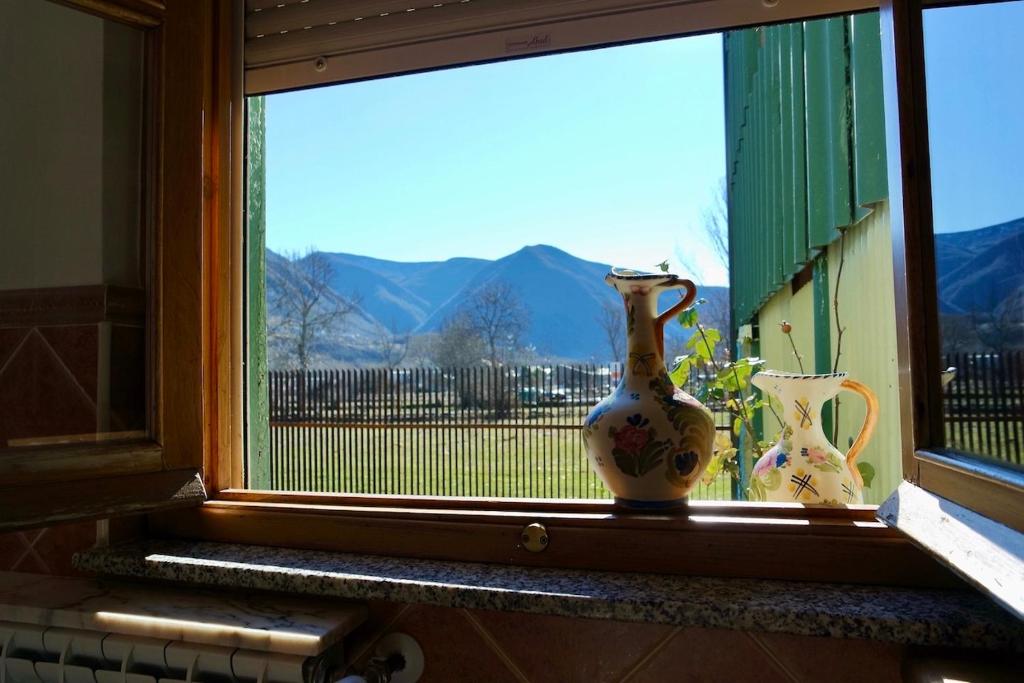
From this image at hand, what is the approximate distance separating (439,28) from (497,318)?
703mm

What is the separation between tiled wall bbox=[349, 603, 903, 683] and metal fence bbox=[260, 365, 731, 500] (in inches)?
17.1

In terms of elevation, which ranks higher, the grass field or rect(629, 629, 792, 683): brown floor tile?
the grass field

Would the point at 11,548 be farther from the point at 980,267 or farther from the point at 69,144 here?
the point at 980,267

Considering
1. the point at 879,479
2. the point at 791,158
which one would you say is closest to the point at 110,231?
the point at 879,479

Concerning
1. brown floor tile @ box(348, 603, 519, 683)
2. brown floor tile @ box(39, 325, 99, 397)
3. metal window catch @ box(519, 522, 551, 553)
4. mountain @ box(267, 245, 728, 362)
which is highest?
mountain @ box(267, 245, 728, 362)

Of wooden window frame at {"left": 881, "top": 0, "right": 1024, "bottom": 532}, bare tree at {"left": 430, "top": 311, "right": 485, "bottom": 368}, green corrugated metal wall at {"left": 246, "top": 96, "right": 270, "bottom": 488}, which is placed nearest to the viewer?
wooden window frame at {"left": 881, "top": 0, "right": 1024, "bottom": 532}

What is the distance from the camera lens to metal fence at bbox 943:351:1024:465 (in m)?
0.53

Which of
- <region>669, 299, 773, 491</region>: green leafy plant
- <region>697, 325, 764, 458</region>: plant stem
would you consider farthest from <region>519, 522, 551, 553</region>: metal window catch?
<region>697, 325, 764, 458</region>: plant stem

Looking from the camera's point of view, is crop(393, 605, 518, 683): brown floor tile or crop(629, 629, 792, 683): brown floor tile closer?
crop(629, 629, 792, 683): brown floor tile

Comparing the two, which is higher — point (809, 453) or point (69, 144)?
point (69, 144)

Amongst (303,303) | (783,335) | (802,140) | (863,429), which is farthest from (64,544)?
(783,335)

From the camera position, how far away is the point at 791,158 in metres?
2.65

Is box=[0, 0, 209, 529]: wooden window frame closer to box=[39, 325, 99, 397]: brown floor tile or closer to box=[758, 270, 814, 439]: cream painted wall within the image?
box=[39, 325, 99, 397]: brown floor tile

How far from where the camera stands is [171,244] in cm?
113
